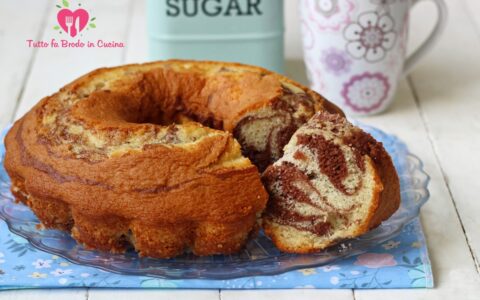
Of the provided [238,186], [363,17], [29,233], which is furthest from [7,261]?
[363,17]

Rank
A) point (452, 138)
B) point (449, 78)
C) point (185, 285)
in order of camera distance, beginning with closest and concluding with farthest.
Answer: point (185, 285) < point (452, 138) < point (449, 78)

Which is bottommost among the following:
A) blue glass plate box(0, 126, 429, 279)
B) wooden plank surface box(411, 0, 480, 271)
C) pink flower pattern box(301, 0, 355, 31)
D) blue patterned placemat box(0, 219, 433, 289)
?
blue patterned placemat box(0, 219, 433, 289)

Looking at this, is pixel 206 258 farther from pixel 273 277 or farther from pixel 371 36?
pixel 371 36

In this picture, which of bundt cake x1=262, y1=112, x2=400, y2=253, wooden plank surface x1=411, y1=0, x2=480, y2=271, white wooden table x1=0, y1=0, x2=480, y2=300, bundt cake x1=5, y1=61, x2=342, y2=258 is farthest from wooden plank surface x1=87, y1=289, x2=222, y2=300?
wooden plank surface x1=411, y1=0, x2=480, y2=271

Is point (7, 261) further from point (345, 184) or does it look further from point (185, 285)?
point (345, 184)

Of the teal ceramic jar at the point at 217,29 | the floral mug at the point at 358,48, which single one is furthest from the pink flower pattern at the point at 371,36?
the teal ceramic jar at the point at 217,29

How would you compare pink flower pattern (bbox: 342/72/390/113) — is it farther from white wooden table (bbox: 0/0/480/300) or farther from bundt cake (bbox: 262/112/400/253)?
bundt cake (bbox: 262/112/400/253)

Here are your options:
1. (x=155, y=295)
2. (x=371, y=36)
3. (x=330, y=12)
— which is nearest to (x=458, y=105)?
(x=371, y=36)
